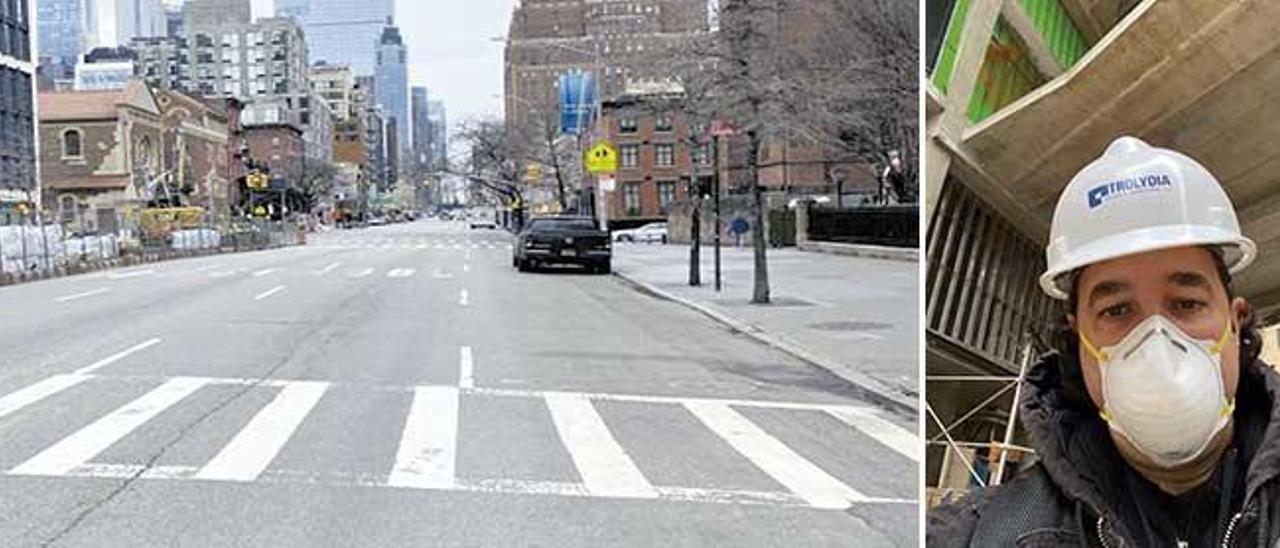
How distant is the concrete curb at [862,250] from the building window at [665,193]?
156 feet

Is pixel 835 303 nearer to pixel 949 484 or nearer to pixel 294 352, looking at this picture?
pixel 294 352

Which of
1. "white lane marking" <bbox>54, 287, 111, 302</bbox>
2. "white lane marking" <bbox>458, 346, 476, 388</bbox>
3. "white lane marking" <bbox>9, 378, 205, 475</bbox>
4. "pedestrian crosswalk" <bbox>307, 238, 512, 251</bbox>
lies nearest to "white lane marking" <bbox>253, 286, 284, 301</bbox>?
"white lane marking" <bbox>54, 287, 111, 302</bbox>

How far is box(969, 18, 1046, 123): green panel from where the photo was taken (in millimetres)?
1716

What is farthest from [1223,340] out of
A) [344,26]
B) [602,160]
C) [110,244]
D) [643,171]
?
[344,26]

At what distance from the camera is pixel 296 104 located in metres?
110

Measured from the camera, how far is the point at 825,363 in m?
13.7

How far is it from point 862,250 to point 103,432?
28229 millimetres

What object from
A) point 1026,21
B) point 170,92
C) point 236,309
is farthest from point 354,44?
point 1026,21

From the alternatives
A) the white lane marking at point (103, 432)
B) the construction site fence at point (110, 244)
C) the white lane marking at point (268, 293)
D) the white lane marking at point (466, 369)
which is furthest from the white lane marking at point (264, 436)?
the construction site fence at point (110, 244)

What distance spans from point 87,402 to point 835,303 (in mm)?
12269

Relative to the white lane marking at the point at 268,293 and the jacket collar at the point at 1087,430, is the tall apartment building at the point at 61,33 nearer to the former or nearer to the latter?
the white lane marking at the point at 268,293

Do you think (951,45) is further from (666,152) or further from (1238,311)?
(666,152)

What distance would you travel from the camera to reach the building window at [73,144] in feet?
265

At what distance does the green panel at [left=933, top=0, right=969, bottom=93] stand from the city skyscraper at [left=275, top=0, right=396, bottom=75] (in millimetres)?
58928
